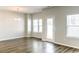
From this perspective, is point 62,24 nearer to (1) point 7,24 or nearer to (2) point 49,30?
(2) point 49,30

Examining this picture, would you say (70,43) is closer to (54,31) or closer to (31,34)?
(54,31)

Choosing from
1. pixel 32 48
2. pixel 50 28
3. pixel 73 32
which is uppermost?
pixel 50 28

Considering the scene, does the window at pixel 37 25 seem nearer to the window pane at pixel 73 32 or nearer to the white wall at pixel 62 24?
the white wall at pixel 62 24

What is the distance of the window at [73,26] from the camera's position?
498 cm

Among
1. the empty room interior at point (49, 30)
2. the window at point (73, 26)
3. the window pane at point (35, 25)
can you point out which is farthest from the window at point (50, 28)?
the window pane at point (35, 25)

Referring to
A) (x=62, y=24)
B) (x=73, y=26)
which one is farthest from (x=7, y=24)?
(x=73, y=26)

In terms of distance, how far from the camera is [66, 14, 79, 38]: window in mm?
4977

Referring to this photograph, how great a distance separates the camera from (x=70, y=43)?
517cm

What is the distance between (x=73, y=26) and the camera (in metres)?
5.12

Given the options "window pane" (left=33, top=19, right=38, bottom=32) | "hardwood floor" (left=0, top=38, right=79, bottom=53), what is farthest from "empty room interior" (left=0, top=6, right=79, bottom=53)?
"window pane" (left=33, top=19, right=38, bottom=32)

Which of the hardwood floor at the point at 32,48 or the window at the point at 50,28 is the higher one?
the window at the point at 50,28

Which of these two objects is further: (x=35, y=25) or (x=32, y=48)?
(x=35, y=25)
